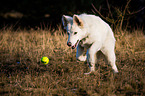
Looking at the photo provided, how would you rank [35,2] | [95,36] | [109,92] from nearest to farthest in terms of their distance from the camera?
[109,92] < [95,36] < [35,2]

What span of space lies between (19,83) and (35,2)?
14783mm

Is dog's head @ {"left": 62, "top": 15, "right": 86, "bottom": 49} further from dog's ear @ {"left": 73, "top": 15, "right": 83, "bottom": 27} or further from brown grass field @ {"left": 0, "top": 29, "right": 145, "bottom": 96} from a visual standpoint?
brown grass field @ {"left": 0, "top": 29, "right": 145, "bottom": 96}

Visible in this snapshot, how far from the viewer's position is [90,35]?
13.9 ft

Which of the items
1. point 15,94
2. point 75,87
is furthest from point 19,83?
point 75,87

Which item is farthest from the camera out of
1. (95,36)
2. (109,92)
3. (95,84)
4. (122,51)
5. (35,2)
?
(35,2)

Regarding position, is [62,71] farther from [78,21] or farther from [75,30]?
[78,21]

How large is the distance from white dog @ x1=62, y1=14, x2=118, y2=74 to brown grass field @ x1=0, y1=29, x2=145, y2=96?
0.53 metres

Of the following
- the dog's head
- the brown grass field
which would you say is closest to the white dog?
the dog's head

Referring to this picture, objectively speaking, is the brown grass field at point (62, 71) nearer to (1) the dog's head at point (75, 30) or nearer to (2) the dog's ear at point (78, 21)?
(1) the dog's head at point (75, 30)

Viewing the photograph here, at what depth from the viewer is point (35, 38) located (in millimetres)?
7914

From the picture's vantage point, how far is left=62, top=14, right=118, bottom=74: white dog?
403 centimetres

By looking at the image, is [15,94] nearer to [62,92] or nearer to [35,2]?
[62,92]

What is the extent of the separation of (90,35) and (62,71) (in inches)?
50.1

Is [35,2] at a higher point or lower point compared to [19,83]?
higher
